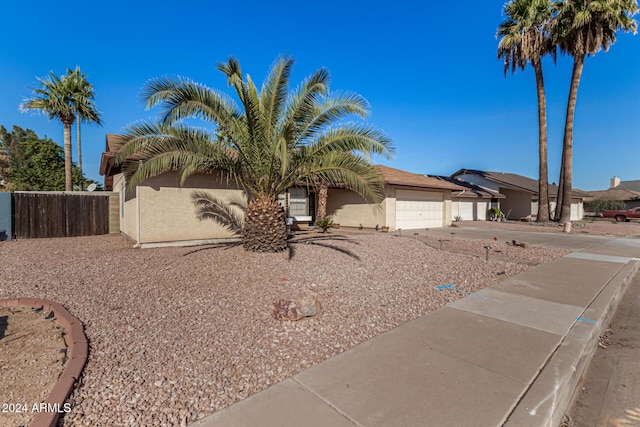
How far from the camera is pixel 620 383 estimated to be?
3297 millimetres

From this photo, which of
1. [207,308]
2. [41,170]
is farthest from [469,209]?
[41,170]

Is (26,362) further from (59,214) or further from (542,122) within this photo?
(542,122)

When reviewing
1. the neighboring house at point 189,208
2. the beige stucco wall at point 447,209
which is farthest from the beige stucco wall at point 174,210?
the beige stucco wall at point 447,209

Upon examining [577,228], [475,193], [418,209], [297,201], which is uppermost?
[475,193]

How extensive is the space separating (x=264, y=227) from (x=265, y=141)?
2.32m

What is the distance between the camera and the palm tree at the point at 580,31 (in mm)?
18641

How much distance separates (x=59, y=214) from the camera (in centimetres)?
1302

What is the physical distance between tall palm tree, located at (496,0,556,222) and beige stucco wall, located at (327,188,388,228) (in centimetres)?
1424

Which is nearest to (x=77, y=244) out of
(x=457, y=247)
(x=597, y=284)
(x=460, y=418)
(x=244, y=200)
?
(x=244, y=200)

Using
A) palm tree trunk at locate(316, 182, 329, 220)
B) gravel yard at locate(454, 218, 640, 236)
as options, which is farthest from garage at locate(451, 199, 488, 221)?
palm tree trunk at locate(316, 182, 329, 220)

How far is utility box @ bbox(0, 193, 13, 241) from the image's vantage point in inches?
457

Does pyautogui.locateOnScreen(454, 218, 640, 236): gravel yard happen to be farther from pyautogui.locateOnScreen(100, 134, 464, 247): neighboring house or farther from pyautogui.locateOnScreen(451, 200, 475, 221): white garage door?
pyautogui.locateOnScreen(100, 134, 464, 247): neighboring house

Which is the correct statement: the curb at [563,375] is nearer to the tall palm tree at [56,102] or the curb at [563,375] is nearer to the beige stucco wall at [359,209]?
the beige stucco wall at [359,209]

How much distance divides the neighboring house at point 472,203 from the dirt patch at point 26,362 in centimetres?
2558
